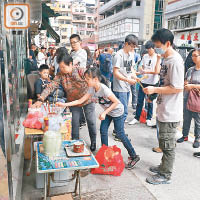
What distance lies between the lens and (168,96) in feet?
9.82

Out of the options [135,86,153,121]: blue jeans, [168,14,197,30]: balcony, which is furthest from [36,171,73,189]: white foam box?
[168,14,197,30]: balcony

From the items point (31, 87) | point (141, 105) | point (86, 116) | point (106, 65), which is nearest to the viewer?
point (86, 116)

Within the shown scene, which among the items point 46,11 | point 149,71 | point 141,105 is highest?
point 46,11

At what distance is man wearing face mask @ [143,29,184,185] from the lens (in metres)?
2.85

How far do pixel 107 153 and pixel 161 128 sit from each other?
810mm

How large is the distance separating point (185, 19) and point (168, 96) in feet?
81.3

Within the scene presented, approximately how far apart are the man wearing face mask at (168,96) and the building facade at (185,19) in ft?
67.0

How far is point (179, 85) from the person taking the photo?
9.29 ft

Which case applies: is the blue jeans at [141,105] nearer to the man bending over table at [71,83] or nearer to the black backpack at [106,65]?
the man bending over table at [71,83]

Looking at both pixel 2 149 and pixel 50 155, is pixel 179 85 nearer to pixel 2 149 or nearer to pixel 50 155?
pixel 50 155

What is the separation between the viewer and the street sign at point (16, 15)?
1922mm

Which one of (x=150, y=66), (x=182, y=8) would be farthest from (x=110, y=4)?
(x=150, y=66)

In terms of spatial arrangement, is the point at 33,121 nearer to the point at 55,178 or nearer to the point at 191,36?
the point at 55,178

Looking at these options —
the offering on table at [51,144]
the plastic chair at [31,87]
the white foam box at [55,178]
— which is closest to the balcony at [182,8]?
the plastic chair at [31,87]
